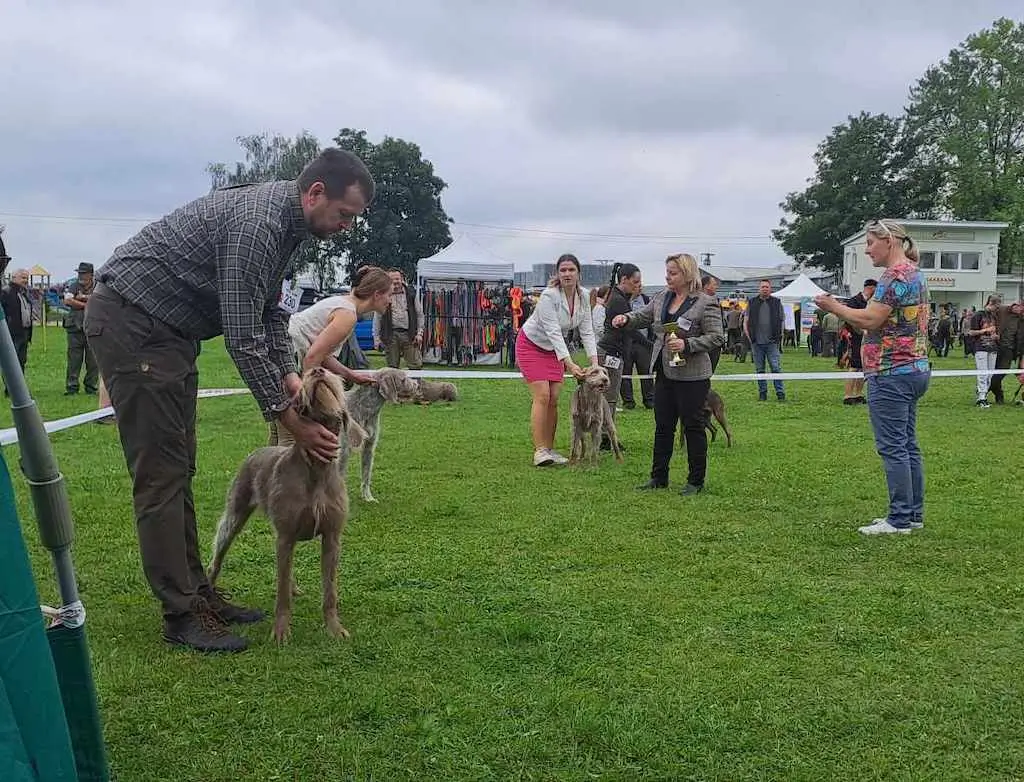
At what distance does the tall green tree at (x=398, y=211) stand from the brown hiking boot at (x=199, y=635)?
174 feet

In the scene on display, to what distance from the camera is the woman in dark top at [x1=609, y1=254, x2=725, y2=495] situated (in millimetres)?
6785

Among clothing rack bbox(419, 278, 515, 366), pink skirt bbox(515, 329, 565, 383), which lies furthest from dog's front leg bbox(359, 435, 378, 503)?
clothing rack bbox(419, 278, 515, 366)

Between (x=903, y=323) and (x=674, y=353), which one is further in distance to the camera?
(x=674, y=353)

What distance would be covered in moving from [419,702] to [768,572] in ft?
8.13

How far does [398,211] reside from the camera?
5828 cm

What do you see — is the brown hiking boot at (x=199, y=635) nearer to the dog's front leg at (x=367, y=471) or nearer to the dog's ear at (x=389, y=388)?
the dog's front leg at (x=367, y=471)

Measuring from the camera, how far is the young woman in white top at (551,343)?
8156 mm

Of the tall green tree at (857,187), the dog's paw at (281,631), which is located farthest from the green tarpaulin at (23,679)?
the tall green tree at (857,187)

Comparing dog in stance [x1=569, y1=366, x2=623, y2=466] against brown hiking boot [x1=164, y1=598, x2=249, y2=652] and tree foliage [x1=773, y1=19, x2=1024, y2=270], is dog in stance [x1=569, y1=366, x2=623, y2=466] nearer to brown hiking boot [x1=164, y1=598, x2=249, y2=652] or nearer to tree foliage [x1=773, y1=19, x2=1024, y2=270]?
brown hiking boot [x1=164, y1=598, x2=249, y2=652]

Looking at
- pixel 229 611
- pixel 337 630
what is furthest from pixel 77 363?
pixel 337 630

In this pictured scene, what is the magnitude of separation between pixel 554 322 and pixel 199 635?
4984 mm

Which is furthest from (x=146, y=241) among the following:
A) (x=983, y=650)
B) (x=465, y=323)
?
(x=465, y=323)

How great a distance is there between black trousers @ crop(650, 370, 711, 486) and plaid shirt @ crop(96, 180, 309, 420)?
3902 millimetres

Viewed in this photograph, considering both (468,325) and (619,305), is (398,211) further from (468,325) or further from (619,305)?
(619,305)
